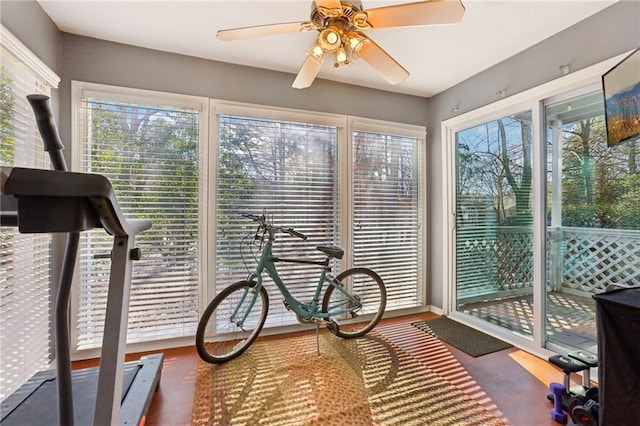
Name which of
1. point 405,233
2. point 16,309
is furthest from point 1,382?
point 405,233

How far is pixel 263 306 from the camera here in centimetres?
271

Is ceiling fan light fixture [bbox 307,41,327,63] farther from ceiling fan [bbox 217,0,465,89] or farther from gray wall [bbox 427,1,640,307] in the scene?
gray wall [bbox 427,1,640,307]

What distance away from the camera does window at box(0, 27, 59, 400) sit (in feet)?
5.62

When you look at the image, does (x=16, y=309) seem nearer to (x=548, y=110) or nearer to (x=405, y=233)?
(x=405, y=233)

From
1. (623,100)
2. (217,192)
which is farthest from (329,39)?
(623,100)

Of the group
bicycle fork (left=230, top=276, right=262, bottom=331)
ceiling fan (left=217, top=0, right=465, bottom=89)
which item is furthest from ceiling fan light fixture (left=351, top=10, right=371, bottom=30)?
bicycle fork (left=230, top=276, right=262, bottom=331)

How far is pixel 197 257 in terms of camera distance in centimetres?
275

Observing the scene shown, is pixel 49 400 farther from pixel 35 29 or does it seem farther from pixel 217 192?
pixel 35 29

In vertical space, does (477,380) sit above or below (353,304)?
below

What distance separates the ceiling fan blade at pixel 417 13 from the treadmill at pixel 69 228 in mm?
1511

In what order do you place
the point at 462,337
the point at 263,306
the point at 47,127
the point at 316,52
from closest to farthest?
the point at 47,127, the point at 316,52, the point at 263,306, the point at 462,337

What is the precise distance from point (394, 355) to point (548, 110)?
248 centimetres

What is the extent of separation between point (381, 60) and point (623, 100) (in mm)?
1599

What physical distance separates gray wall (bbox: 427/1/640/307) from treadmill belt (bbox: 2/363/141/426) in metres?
3.25
